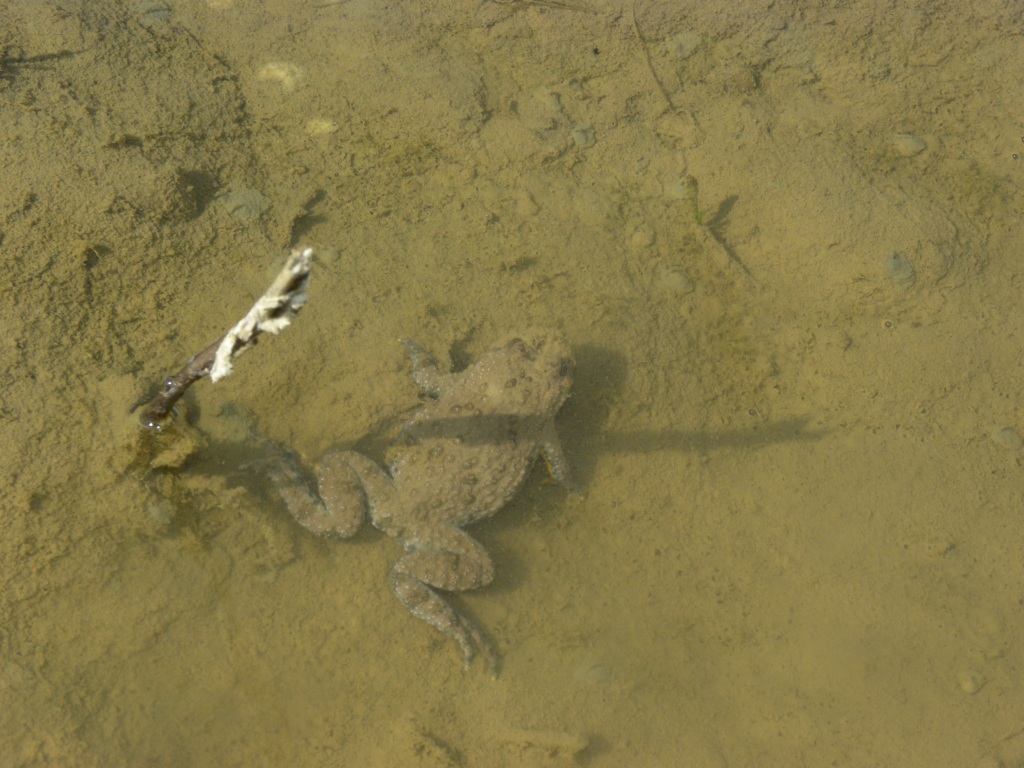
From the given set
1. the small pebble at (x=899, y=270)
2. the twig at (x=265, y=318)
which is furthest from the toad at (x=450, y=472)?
the small pebble at (x=899, y=270)

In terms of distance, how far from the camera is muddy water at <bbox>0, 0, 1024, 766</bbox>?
13.2 ft

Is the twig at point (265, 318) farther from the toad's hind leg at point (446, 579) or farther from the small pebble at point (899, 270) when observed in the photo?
the small pebble at point (899, 270)

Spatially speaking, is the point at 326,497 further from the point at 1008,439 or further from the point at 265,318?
the point at 1008,439

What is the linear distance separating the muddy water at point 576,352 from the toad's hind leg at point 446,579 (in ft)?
0.46

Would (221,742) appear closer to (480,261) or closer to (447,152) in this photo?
(480,261)

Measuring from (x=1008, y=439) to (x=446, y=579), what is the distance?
4328 millimetres

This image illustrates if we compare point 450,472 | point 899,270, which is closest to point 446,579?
point 450,472

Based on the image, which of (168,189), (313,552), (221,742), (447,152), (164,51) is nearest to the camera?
(221,742)

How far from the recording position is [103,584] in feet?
12.7

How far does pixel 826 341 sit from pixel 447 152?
321cm

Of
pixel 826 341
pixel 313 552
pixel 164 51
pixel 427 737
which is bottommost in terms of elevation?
pixel 826 341

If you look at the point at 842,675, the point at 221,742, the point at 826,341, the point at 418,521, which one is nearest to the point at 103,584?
the point at 221,742

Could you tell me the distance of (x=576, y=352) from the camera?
207 inches

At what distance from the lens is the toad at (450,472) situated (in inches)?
172
